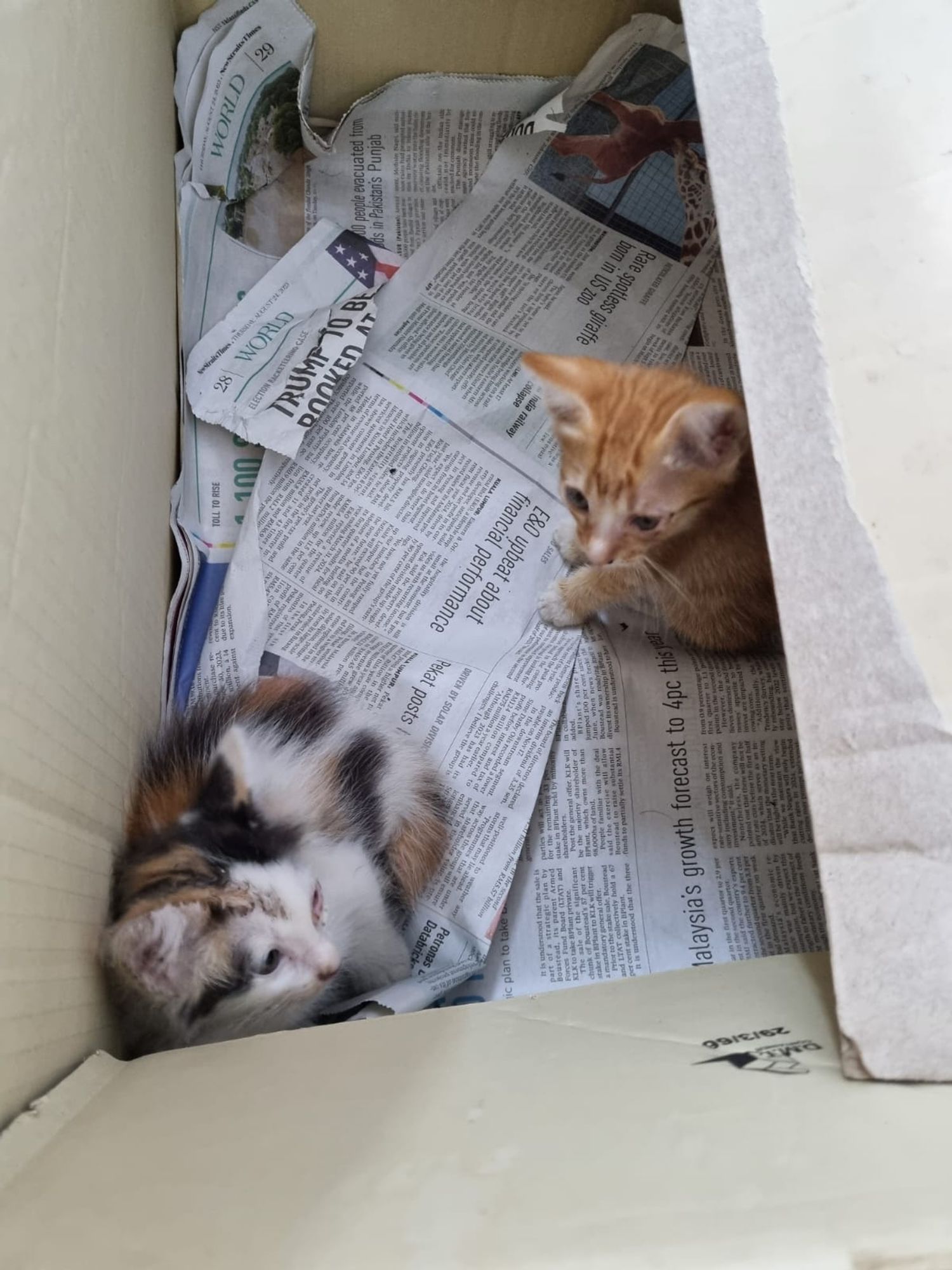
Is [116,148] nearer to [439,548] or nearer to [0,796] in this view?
[439,548]

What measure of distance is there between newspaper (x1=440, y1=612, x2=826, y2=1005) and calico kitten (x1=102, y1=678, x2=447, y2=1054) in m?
0.15

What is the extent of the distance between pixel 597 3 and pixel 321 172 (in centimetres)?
44

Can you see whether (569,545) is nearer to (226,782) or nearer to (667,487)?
(667,487)

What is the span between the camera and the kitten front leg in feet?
3.65

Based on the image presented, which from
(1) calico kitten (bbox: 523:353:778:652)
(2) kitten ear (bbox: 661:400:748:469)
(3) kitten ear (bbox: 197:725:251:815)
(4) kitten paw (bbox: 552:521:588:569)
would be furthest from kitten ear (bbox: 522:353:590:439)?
(3) kitten ear (bbox: 197:725:251:815)

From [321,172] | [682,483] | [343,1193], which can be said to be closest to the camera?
[343,1193]

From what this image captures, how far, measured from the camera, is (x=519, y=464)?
1.25m

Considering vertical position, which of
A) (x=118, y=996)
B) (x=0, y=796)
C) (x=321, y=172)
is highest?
(x=321, y=172)

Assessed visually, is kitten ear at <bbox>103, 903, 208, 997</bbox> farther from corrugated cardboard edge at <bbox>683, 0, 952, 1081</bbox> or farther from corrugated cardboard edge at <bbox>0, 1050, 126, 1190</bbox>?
corrugated cardboard edge at <bbox>683, 0, 952, 1081</bbox>

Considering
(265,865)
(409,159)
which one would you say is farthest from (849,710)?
(409,159)

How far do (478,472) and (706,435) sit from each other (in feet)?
1.43

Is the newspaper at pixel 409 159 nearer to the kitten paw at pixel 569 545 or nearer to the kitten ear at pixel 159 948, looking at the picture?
the kitten paw at pixel 569 545

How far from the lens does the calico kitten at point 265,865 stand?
0.83m

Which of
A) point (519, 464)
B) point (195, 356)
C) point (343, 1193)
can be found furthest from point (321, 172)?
point (343, 1193)
